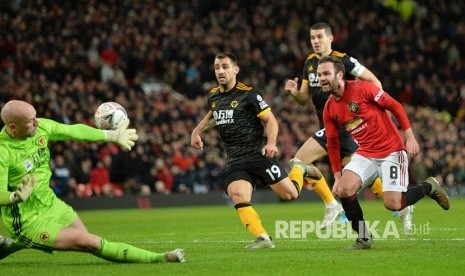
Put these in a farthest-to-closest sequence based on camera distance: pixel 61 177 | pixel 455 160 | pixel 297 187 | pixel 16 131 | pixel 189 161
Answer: pixel 455 160 → pixel 189 161 → pixel 61 177 → pixel 297 187 → pixel 16 131

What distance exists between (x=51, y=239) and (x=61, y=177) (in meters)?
14.1

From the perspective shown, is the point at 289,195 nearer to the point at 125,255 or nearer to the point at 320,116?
the point at 320,116

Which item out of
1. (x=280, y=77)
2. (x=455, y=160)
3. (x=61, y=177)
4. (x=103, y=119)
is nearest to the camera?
(x=103, y=119)

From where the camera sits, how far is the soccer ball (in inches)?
417

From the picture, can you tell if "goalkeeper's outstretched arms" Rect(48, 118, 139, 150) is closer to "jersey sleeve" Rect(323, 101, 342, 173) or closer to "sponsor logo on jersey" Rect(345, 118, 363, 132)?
"jersey sleeve" Rect(323, 101, 342, 173)

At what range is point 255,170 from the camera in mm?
11883

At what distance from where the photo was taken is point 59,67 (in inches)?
1007

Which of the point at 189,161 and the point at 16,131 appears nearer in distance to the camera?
the point at 16,131

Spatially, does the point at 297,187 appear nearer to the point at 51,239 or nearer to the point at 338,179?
the point at 338,179

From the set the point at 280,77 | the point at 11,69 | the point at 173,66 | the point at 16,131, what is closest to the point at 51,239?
the point at 16,131

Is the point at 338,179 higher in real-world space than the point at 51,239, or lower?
higher

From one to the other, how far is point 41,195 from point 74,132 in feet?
2.29

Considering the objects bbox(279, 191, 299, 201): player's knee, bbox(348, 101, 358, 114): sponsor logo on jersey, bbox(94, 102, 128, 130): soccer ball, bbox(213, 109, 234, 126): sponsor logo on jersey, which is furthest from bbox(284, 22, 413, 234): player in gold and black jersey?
bbox(94, 102, 128, 130): soccer ball

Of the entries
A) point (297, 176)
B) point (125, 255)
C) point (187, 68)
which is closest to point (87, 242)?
point (125, 255)
